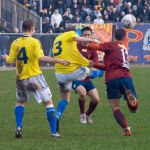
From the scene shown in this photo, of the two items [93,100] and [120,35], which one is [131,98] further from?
[93,100]

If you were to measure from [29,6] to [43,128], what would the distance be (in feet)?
90.7

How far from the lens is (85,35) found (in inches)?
599

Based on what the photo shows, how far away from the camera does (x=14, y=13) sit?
131ft

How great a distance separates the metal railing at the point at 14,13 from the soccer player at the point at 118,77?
2637 centimetres

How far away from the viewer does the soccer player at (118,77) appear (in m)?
13.3

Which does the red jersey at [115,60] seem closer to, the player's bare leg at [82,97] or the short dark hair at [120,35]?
the short dark hair at [120,35]

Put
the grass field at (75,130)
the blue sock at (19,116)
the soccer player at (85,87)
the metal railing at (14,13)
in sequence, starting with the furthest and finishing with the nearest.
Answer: the metal railing at (14,13) < the soccer player at (85,87) < the blue sock at (19,116) < the grass field at (75,130)

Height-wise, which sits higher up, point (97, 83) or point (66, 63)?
point (66, 63)

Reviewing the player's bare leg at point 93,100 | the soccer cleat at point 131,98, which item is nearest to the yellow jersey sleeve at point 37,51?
the soccer cleat at point 131,98

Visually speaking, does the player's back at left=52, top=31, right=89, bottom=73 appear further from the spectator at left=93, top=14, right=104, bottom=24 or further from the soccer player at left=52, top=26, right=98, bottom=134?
the spectator at left=93, top=14, right=104, bottom=24

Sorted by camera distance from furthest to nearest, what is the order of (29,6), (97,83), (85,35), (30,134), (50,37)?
(29,6) < (50,37) < (97,83) < (85,35) < (30,134)

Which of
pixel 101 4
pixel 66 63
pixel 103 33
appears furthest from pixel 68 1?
pixel 66 63

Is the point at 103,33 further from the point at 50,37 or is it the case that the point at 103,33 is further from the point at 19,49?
the point at 19,49

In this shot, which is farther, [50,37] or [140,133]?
[50,37]
